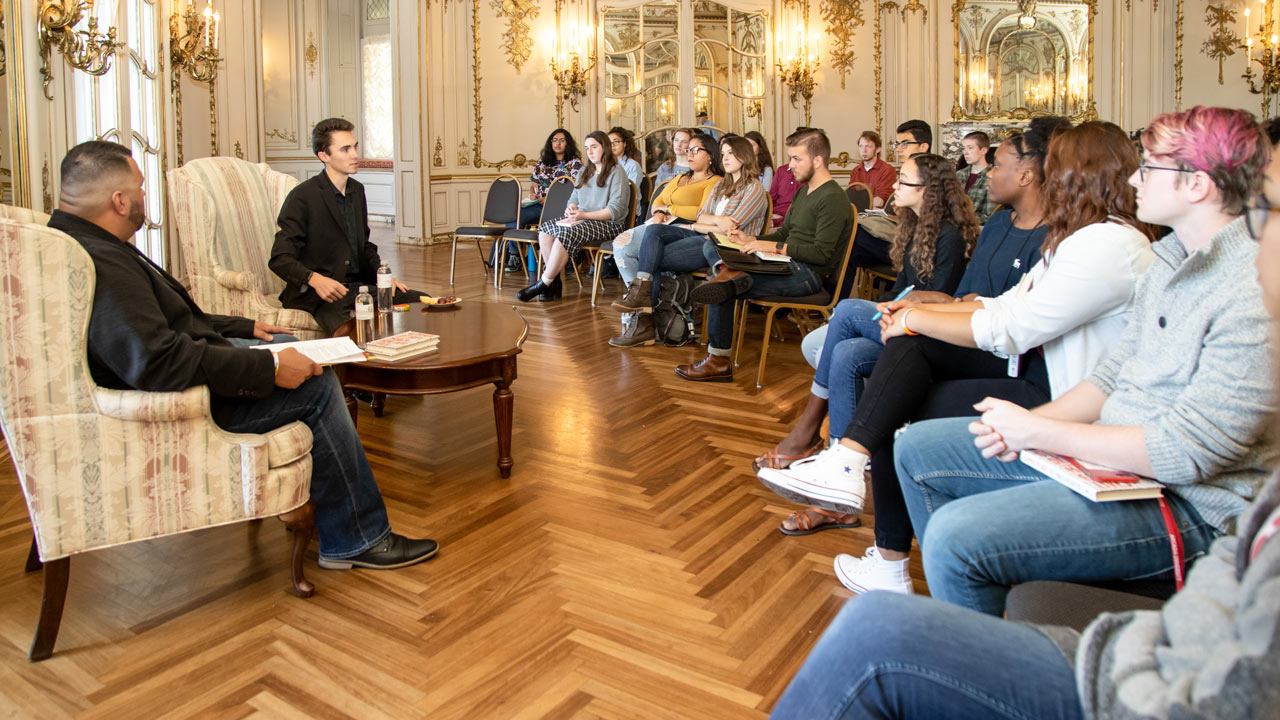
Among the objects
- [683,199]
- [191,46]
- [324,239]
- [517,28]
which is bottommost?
[324,239]

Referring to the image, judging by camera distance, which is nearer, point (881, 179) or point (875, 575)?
point (875, 575)

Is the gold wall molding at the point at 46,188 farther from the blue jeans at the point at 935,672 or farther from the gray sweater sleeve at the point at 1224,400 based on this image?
the gray sweater sleeve at the point at 1224,400

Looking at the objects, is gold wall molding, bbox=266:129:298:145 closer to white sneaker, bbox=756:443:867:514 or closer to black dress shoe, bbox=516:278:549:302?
black dress shoe, bbox=516:278:549:302

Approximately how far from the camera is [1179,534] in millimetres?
1644

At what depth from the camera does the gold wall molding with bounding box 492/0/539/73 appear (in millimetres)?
11080

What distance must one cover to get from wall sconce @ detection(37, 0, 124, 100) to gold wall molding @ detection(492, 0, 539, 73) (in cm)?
696

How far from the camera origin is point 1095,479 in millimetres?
1681

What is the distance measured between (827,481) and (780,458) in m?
0.70

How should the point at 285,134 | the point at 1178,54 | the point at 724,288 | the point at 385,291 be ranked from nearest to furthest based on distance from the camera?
the point at 385,291 < the point at 724,288 < the point at 1178,54 < the point at 285,134

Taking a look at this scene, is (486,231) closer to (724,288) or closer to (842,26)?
(724,288)

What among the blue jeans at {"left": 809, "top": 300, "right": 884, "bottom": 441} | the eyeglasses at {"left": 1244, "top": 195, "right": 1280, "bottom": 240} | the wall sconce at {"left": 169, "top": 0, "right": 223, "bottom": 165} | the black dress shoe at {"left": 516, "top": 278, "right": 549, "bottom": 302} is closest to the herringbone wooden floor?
the blue jeans at {"left": 809, "top": 300, "right": 884, "bottom": 441}

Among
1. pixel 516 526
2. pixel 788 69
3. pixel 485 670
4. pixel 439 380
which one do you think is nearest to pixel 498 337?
pixel 439 380

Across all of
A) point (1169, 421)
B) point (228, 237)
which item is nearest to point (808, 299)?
point (228, 237)

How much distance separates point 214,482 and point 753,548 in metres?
1.49
